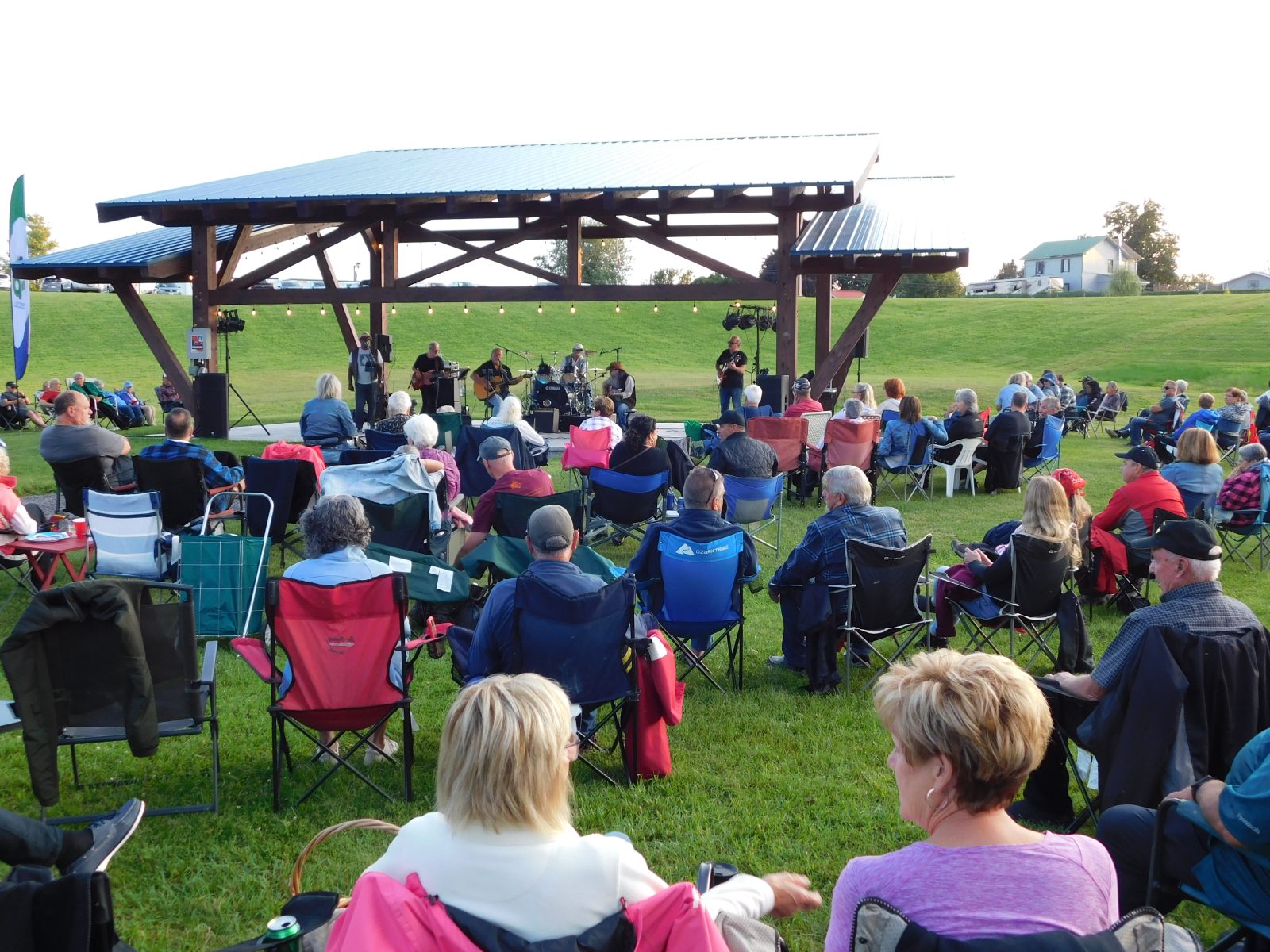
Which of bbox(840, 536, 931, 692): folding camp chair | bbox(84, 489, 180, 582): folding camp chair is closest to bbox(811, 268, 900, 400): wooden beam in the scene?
bbox(840, 536, 931, 692): folding camp chair

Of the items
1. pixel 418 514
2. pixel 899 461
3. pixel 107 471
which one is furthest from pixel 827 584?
pixel 899 461

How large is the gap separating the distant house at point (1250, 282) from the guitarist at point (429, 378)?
81.1 m

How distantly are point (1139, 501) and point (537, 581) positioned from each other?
385 cm

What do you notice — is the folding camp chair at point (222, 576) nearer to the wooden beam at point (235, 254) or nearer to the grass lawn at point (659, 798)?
the grass lawn at point (659, 798)

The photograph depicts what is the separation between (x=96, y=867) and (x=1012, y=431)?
32.1 feet

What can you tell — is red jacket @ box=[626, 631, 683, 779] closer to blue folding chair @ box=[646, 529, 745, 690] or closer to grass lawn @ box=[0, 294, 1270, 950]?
grass lawn @ box=[0, 294, 1270, 950]

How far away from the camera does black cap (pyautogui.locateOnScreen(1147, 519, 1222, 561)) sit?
10.4 ft

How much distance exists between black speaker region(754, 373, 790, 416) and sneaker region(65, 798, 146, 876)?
1081 centimetres

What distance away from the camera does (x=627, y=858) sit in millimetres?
1850

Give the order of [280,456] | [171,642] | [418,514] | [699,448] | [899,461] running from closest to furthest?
[171,642], [418,514], [280,456], [899,461], [699,448]

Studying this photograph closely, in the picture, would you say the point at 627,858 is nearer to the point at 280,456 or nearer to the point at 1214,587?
the point at 1214,587

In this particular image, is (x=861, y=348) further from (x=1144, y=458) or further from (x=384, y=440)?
(x=1144, y=458)

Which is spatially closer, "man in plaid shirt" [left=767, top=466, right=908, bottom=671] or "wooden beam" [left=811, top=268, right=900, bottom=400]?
"man in plaid shirt" [left=767, top=466, right=908, bottom=671]

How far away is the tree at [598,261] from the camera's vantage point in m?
51.4
